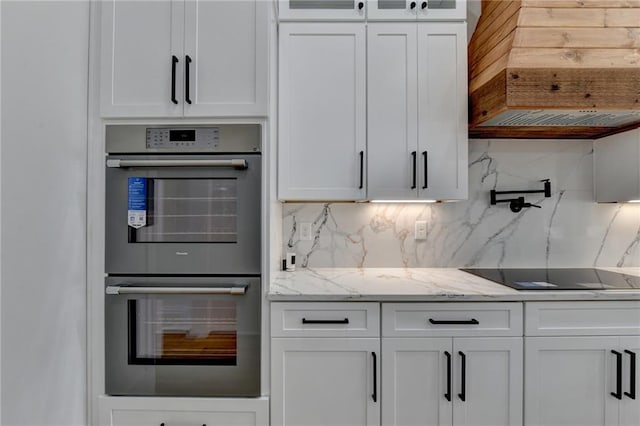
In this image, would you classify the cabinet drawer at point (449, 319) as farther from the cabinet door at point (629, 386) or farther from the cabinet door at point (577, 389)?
the cabinet door at point (629, 386)

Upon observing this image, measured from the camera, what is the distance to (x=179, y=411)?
1.57 m

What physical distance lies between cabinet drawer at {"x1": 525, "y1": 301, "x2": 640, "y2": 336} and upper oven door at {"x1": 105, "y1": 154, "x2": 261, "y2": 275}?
124cm

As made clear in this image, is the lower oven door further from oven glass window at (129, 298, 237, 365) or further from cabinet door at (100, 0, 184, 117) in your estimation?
cabinet door at (100, 0, 184, 117)

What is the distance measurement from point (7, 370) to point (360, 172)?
1.60m

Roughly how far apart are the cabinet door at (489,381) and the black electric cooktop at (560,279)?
0.29 metres

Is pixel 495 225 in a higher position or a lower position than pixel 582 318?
higher

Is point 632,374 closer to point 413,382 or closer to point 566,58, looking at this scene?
point 413,382

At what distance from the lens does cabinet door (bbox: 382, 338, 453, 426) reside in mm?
1537

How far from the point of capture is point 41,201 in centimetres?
129

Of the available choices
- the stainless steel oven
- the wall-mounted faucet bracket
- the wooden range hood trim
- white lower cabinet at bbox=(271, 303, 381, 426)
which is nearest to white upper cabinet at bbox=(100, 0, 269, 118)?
the stainless steel oven

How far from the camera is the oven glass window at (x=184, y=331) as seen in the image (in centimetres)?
159

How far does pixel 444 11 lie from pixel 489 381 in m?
1.82

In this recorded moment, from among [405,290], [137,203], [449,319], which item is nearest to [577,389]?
[449,319]

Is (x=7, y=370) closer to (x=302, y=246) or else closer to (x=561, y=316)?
(x=302, y=246)
